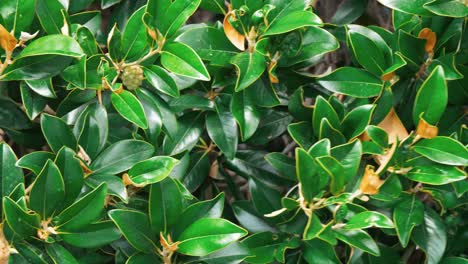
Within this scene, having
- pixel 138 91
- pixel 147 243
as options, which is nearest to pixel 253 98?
pixel 138 91

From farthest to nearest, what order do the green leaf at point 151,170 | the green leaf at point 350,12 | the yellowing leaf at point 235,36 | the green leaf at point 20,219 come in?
the green leaf at point 350,12 < the yellowing leaf at point 235,36 < the green leaf at point 151,170 < the green leaf at point 20,219

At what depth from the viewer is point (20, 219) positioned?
3.22ft

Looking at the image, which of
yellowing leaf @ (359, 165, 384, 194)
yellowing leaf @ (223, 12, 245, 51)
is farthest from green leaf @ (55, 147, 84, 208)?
yellowing leaf @ (359, 165, 384, 194)

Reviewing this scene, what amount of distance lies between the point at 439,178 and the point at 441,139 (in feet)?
0.22

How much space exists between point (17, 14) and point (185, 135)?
14.9 inches

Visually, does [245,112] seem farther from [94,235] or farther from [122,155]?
[94,235]

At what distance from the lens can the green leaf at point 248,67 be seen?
110cm

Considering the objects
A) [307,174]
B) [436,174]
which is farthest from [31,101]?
[436,174]

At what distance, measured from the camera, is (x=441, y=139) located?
3.62 feet

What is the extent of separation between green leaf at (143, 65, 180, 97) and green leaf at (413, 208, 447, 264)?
1.67ft

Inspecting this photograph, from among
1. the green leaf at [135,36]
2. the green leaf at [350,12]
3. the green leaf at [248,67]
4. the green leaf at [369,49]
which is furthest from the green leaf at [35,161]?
the green leaf at [350,12]

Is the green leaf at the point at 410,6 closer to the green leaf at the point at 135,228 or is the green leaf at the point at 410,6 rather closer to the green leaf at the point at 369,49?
the green leaf at the point at 369,49

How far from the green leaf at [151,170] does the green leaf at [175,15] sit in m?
→ 0.21

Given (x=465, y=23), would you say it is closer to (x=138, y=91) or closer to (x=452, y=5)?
(x=452, y=5)
